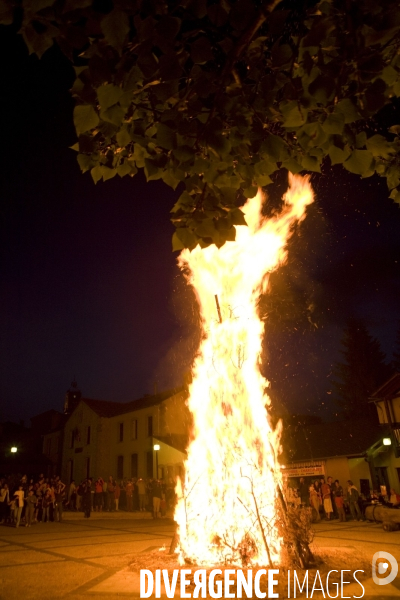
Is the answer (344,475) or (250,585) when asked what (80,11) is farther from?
(344,475)

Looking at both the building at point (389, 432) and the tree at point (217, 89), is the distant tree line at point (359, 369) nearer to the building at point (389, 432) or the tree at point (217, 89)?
the building at point (389, 432)

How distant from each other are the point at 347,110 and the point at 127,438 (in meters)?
40.6

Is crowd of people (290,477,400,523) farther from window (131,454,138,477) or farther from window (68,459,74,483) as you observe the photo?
window (68,459,74,483)

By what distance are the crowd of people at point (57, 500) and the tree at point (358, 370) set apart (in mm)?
35123

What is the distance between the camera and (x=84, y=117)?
3219mm

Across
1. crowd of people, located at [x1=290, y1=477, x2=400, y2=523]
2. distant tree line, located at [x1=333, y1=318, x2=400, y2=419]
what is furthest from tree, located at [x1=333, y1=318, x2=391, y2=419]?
crowd of people, located at [x1=290, y1=477, x2=400, y2=523]

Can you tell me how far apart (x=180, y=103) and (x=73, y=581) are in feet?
26.6

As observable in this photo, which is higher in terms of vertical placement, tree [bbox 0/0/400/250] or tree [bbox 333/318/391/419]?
tree [bbox 333/318/391/419]

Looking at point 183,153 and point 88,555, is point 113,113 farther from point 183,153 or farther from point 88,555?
point 88,555

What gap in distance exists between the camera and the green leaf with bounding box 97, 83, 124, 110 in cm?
302

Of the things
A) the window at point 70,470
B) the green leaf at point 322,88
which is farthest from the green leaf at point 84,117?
the window at point 70,470

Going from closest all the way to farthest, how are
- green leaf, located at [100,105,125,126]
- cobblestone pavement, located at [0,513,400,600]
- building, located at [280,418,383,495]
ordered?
green leaf, located at [100,105,125,126] → cobblestone pavement, located at [0,513,400,600] → building, located at [280,418,383,495]

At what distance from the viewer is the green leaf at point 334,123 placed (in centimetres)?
324

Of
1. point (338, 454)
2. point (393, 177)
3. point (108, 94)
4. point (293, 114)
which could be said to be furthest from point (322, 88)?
point (338, 454)
